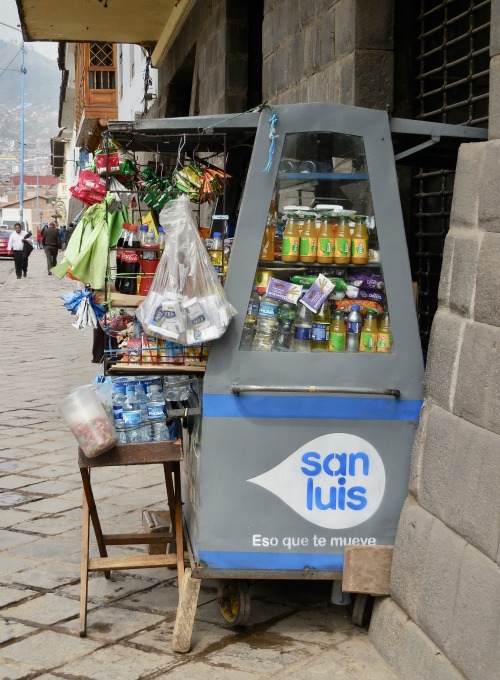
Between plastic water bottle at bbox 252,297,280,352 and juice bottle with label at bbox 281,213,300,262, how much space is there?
17cm

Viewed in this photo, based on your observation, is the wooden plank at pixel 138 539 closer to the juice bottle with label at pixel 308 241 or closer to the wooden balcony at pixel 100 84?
the juice bottle with label at pixel 308 241

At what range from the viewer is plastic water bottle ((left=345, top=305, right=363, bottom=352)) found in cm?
391

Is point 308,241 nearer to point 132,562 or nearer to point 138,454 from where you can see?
point 138,454

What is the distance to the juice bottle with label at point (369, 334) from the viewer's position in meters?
3.92

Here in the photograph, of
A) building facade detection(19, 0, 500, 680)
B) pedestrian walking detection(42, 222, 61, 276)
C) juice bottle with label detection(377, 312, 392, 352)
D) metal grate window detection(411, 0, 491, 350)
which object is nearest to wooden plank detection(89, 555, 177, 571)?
building facade detection(19, 0, 500, 680)

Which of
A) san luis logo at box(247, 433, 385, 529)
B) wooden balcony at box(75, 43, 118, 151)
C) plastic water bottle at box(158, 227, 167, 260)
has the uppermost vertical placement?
wooden balcony at box(75, 43, 118, 151)

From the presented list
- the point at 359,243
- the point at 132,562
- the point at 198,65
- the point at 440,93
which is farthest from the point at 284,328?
the point at 198,65

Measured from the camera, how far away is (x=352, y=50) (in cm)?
546

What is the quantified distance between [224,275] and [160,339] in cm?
36

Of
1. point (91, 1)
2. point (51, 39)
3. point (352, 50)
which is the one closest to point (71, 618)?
point (352, 50)

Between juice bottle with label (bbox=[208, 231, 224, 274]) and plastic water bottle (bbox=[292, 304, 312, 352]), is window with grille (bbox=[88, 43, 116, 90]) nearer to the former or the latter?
juice bottle with label (bbox=[208, 231, 224, 274])

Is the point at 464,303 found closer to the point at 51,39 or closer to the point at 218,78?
the point at 218,78

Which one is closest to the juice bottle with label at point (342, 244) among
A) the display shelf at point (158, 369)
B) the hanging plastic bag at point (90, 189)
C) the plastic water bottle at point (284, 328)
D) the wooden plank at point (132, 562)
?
the plastic water bottle at point (284, 328)

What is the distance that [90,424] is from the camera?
3994mm
